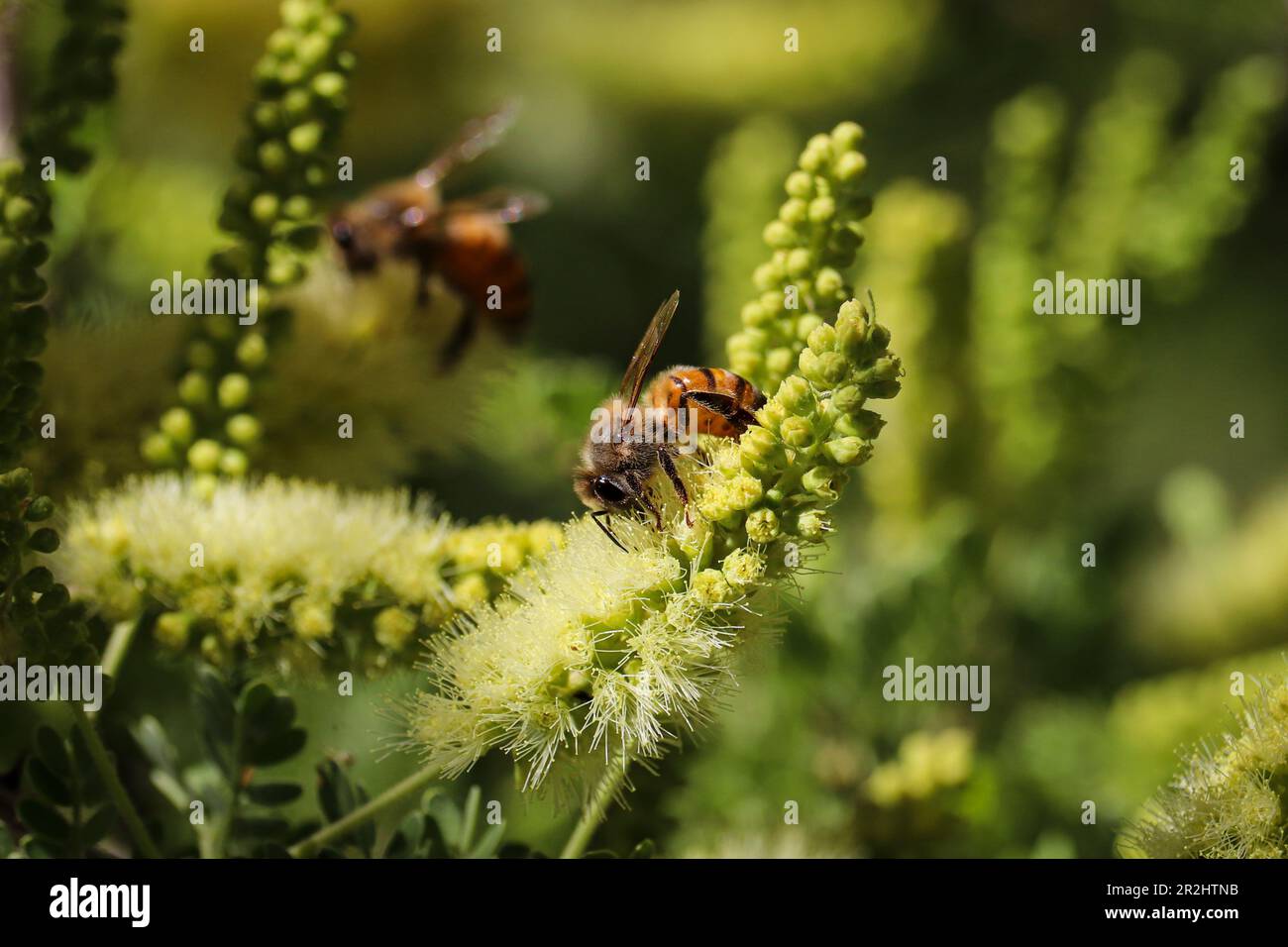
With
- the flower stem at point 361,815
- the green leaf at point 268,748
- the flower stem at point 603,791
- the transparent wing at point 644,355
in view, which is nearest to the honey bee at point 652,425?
the transparent wing at point 644,355

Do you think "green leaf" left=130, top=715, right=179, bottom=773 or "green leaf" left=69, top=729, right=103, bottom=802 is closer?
"green leaf" left=69, top=729, right=103, bottom=802

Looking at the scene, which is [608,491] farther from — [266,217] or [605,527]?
[266,217]

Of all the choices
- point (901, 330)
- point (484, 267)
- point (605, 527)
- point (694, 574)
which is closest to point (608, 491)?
point (605, 527)

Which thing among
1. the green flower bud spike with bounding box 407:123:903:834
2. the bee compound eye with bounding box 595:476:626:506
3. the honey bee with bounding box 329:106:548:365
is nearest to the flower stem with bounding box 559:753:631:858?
the green flower bud spike with bounding box 407:123:903:834

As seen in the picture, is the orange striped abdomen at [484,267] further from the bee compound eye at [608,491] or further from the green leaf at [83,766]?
the green leaf at [83,766]

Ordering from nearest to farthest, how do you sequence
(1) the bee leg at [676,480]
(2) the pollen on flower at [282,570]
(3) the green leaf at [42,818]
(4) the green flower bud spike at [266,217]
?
(1) the bee leg at [676,480] → (3) the green leaf at [42,818] → (2) the pollen on flower at [282,570] → (4) the green flower bud spike at [266,217]

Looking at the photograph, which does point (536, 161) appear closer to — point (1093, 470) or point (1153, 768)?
point (1093, 470)

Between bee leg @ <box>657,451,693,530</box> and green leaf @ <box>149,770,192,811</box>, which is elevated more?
bee leg @ <box>657,451,693,530</box>

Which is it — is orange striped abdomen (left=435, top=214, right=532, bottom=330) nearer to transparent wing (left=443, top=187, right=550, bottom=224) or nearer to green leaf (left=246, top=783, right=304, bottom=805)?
transparent wing (left=443, top=187, right=550, bottom=224)
